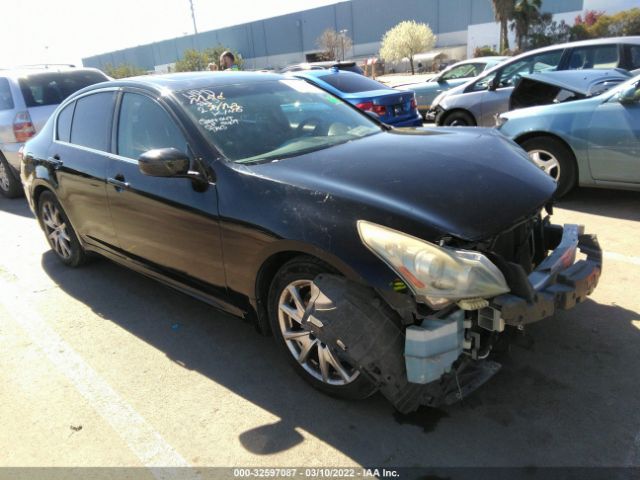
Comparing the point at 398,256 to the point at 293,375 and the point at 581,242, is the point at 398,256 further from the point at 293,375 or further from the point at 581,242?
the point at 581,242

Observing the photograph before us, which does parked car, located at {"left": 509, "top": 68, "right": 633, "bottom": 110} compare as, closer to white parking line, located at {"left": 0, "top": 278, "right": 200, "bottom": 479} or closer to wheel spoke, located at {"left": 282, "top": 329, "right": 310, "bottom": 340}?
wheel spoke, located at {"left": 282, "top": 329, "right": 310, "bottom": 340}

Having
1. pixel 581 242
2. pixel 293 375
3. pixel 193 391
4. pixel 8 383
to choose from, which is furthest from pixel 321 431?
pixel 8 383

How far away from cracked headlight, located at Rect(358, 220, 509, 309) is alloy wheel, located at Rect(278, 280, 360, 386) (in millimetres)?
547

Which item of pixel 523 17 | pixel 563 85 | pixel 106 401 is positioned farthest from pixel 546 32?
pixel 106 401

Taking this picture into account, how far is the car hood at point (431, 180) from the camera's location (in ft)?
7.80

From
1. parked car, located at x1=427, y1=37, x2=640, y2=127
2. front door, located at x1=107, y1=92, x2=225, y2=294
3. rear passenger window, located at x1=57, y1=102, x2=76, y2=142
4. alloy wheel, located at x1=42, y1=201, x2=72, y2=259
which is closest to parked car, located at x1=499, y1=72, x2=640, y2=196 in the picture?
parked car, located at x1=427, y1=37, x2=640, y2=127

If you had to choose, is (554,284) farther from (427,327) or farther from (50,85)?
(50,85)

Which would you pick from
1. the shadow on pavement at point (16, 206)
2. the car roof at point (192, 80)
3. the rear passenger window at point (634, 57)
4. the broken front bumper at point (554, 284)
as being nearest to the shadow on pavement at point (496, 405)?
the broken front bumper at point (554, 284)

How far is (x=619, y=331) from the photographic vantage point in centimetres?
316

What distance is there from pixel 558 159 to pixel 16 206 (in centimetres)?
768

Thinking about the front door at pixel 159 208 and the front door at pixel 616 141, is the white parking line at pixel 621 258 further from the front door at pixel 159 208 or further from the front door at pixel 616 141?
the front door at pixel 159 208

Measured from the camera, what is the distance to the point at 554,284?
2459 mm

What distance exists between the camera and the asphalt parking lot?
2.40 metres

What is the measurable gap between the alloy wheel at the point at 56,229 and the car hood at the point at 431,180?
9.26 ft
